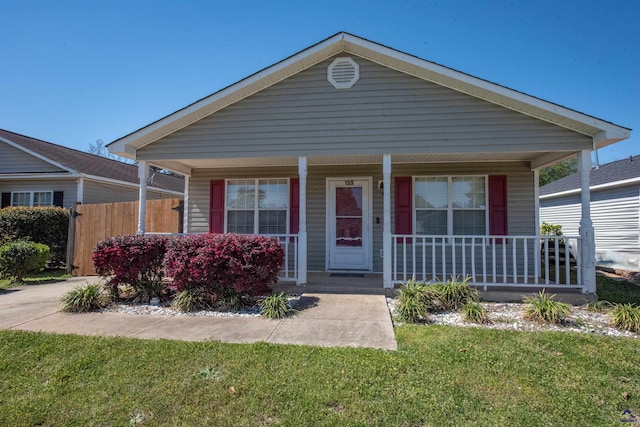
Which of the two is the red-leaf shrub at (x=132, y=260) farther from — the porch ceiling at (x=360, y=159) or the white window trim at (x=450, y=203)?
the white window trim at (x=450, y=203)

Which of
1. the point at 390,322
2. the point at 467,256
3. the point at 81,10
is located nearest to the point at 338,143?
the point at 390,322

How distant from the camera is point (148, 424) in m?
2.44

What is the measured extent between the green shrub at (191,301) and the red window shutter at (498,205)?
20.7ft

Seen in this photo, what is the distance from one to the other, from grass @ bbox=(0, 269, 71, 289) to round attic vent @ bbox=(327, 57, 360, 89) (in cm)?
838

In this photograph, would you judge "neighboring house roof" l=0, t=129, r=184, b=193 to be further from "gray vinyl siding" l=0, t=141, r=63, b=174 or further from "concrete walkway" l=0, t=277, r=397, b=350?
"concrete walkway" l=0, t=277, r=397, b=350

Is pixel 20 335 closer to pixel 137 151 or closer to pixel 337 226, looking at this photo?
pixel 137 151

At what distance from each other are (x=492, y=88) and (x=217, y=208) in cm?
673

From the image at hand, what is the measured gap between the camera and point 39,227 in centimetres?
969

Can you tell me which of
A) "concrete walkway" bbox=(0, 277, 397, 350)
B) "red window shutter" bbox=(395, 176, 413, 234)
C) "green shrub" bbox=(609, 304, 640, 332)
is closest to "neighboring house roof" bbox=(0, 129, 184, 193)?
"concrete walkway" bbox=(0, 277, 397, 350)

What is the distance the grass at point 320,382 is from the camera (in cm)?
254

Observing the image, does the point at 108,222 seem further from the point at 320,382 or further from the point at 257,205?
the point at 320,382

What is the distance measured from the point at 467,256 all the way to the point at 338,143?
405 centimetres

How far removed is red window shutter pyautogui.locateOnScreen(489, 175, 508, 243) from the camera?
24.5 feet

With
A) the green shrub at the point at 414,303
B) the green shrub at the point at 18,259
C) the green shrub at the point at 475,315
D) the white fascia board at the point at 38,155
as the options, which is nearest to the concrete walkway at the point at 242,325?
the green shrub at the point at 414,303
